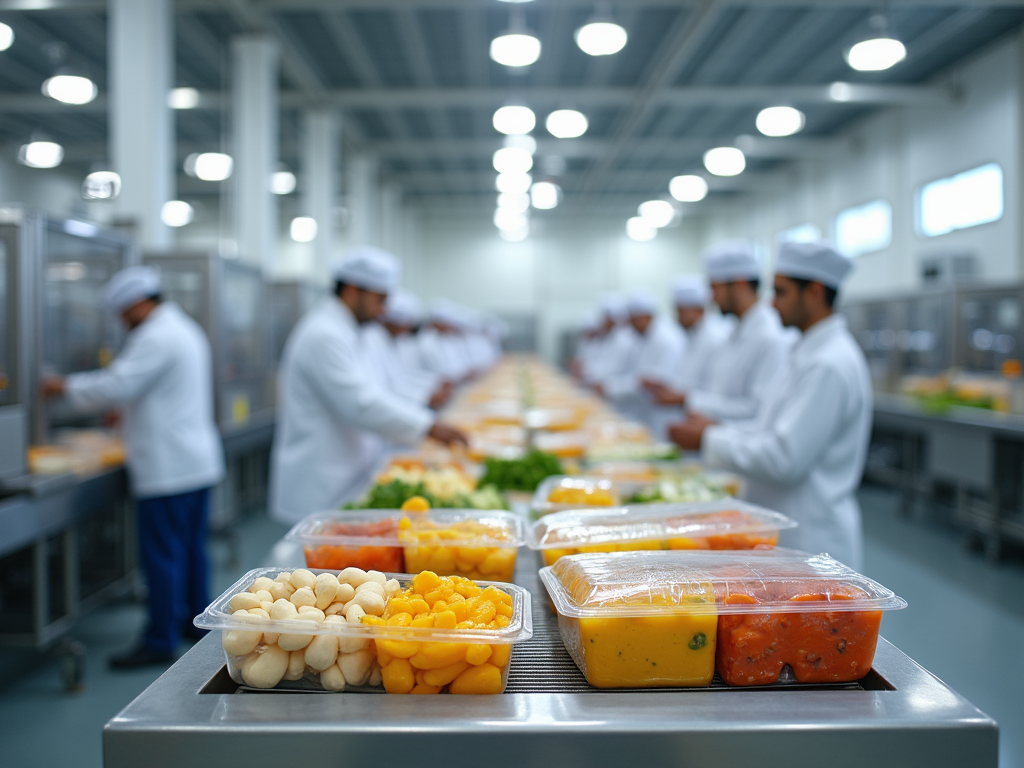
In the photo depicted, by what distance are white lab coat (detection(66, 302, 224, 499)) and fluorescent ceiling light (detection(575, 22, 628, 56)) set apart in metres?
3.19

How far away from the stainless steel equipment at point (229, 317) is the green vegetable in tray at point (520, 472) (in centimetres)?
275

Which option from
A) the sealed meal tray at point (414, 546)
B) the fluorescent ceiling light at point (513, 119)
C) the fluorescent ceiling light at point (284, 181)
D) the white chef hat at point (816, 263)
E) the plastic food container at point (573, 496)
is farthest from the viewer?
the fluorescent ceiling light at point (284, 181)

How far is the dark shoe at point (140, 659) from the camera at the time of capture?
328cm

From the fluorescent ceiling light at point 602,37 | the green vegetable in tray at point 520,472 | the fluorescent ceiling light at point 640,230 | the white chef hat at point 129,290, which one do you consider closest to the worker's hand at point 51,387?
the white chef hat at point 129,290

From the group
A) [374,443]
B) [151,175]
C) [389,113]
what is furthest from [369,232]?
[374,443]

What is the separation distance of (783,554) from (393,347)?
5844mm

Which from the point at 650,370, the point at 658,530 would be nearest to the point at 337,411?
the point at 658,530

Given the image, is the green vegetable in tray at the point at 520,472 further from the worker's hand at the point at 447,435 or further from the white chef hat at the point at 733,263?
the white chef hat at the point at 733,263

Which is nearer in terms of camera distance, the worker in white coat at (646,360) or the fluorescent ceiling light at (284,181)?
the worker in white coat at (646,360)

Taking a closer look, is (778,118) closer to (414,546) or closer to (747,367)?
(747,367)

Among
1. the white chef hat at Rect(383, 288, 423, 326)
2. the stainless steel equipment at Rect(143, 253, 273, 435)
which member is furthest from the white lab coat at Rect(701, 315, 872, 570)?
the white chef hat at Rect(383, 288, 423, 326)

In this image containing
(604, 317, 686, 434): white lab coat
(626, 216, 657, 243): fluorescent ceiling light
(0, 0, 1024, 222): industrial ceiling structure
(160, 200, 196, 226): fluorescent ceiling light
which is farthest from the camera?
(626, 216, 657, 243): fluorescent ceiling light

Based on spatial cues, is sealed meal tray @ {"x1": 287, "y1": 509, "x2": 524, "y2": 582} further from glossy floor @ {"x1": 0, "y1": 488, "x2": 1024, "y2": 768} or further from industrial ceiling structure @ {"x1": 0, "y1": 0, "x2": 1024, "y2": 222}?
industrial ceiling structure @ {"x1": 0, "y1": 0, "x2": 1024, "y2": 222}

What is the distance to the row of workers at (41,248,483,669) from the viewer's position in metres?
3.12
